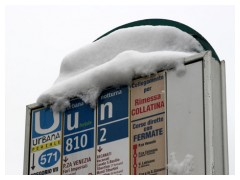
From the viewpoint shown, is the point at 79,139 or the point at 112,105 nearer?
the point at 112,105

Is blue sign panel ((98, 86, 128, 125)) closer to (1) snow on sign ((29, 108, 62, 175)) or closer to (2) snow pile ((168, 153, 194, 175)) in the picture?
(1) snow on sign ((29, 108, 62, 175))

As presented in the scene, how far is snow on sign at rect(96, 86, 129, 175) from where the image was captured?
8.07m

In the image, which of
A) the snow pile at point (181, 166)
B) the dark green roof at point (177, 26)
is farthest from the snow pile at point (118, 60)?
the snow pile at point (181, 166)

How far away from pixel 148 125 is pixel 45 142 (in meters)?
1.39

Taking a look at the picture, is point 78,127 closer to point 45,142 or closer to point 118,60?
point 45,142

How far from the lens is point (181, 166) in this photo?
751cm

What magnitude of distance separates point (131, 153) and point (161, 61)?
0.87 meters

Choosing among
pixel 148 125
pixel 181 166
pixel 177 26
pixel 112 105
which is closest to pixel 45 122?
pixel 112 105

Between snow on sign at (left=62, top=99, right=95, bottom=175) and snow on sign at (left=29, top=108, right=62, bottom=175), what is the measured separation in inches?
4.1

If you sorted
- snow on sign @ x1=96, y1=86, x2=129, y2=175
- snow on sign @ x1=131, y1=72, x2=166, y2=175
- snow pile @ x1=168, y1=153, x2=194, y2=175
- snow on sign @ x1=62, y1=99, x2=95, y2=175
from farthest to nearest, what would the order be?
snow on sign @ x1=62, y1=99, x2=95, y2=175 < snow on sign @ x1=96, y1=86, x2=129, y2=175 < snow on sign @ x1=131, y1=72, x2=166, y2=175 < snow pile @ x1=168, y1=153, x2=194, y2=175

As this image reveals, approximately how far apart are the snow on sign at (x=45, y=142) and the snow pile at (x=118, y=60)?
131 mm

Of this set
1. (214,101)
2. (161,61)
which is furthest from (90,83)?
(214,101)

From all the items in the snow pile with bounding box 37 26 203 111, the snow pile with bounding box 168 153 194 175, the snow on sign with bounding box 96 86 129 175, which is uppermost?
the snow pile with bounding box 37 26 203 111

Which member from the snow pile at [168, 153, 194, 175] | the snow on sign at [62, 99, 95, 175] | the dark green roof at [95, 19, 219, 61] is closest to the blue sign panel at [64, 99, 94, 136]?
the snow on sign at [62, 99, 95, 175]
